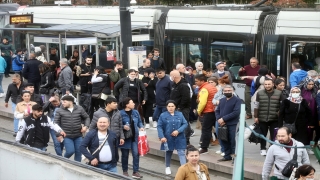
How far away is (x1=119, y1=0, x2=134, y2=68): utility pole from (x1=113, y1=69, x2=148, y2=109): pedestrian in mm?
3093

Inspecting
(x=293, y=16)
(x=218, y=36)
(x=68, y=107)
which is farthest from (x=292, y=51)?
(x=68, y=107)

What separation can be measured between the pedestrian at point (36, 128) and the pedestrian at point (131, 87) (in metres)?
3.39

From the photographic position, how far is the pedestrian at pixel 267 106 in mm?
12203

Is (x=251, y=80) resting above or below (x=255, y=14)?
below

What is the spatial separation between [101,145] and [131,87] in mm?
5062

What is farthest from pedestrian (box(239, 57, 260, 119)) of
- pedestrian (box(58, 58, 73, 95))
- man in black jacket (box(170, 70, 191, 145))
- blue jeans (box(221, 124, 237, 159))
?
blue jeans (box(221, 124, 237, 159))

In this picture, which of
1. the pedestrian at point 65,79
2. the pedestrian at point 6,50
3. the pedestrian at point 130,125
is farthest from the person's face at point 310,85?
the pedestrian at point 6,50

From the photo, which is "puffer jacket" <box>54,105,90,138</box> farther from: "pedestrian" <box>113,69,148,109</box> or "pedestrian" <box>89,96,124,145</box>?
"pedestrian" <box>113,69,148,109</box>

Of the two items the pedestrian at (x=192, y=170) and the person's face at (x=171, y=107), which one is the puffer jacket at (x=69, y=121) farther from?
the pedestrian at (x=192, y=170)

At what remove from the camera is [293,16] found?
17.9 meters

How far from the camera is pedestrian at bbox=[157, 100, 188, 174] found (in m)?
11.6

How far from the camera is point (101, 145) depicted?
388 inches

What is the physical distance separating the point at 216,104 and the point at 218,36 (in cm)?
778

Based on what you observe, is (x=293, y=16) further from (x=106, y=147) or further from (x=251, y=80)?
(x=106, y=147)
